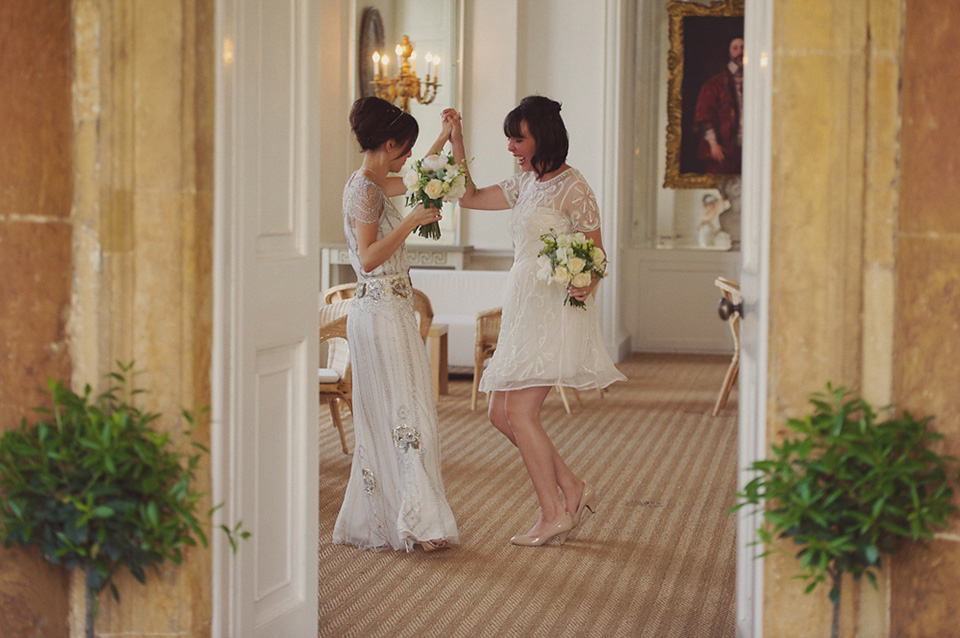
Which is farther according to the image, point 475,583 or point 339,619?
point 475,583

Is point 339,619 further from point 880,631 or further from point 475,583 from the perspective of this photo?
point 880,631

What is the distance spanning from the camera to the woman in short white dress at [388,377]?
4504mm

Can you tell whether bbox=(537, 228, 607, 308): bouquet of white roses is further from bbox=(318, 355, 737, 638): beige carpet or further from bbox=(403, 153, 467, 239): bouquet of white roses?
bbox=(318, 355, 737, 638): beige carpet

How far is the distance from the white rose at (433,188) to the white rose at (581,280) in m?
0.63

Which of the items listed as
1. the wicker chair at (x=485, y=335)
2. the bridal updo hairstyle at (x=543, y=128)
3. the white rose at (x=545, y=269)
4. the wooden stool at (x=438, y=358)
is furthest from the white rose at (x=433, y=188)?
the wooden stool at (x=438, y=358)

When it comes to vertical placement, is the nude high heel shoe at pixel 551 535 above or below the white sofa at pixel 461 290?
below

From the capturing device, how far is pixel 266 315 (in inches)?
121

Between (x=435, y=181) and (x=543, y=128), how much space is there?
0.51 m

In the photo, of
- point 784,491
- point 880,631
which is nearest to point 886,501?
point 784,491

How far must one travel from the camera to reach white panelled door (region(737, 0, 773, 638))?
269cm

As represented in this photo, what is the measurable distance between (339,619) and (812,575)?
5.79 ft

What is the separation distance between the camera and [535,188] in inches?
182

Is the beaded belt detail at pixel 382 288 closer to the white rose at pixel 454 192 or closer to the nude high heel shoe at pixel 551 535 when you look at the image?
the white rose at pixel 454 192

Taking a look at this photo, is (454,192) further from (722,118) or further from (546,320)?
(722,118)
